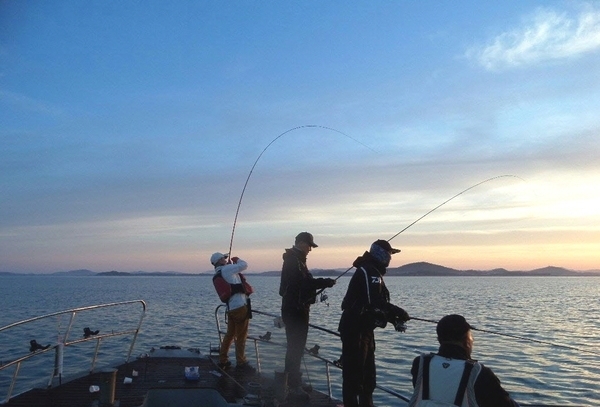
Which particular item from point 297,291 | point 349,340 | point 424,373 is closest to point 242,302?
point 297,291

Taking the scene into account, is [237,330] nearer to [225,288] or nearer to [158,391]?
[225,288]

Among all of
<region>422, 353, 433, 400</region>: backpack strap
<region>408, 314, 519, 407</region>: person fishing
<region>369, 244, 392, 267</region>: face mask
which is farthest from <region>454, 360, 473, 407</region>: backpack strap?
<region>369, 244, 392, 267</region>: face mask

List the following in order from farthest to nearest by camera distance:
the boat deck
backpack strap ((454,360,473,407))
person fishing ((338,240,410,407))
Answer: the boat deck, person fishing ((338,240,410,407)), backpack strap ((454,360,473,407))

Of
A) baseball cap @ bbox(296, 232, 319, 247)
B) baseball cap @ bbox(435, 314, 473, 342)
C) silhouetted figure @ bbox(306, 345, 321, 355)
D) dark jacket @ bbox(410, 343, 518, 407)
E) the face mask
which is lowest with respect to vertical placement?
silhouetted figure @ bbox(306, 345, 321, 355)

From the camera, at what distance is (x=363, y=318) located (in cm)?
631

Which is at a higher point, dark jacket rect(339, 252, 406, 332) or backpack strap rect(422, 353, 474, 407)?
dark jacket rect(339, 252, 406, 332)

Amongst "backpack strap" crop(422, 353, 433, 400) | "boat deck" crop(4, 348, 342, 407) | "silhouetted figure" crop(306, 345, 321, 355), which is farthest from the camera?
"silhouetted figure" crop(306, 345, 321, 355)

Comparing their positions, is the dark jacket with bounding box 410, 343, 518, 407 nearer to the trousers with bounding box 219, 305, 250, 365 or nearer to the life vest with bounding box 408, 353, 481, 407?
the life vest with bounding box 408, 353, 481, 407

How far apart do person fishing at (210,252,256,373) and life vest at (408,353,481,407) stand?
5803 mm

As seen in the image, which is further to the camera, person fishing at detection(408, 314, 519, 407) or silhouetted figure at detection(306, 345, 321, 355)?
silhouetted figure at detection(306, 345, 321, 355)

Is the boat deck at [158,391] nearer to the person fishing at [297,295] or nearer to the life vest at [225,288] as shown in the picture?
the person fishing at [297,295]

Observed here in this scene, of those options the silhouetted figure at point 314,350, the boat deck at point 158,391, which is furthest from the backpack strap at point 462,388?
the silhouetted figure at point 314,350

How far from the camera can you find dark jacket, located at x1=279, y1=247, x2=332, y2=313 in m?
7.63

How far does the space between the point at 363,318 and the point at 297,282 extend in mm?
1596
